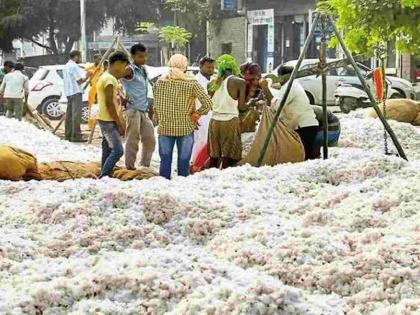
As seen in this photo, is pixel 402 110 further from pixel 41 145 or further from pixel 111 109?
pixel 111 109

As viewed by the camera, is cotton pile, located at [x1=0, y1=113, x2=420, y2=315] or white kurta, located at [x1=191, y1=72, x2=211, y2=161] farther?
white kurta, located at [x1=191, y1=72, x2=211, y2=161]

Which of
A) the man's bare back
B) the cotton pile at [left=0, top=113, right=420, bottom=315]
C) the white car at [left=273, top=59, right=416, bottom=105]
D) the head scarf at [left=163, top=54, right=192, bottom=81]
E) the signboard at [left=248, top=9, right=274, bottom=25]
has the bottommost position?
the white car at [left=273, top=59, right=416, bottom=105]

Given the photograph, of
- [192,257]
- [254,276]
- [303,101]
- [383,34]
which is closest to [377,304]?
[254,276]

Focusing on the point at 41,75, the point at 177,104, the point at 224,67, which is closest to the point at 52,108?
the point at 41,75

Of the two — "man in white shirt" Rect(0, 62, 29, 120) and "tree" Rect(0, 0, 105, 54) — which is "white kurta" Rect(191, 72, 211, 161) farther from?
"tree" Rect(0, 0, 105, 54)

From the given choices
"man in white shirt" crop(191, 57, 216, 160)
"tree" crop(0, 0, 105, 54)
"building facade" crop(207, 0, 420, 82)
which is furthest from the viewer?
"tree" crop(0, 0, 105, 54)

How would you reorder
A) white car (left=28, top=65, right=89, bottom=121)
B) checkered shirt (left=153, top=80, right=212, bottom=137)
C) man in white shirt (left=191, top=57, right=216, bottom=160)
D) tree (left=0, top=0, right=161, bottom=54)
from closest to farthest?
checkered shirt (left=153, top=80, right=212, bottom=137) → man in white shirt (left=191, top=57, right=216, bottom=160) → white car (left=28, top=65, right=89, bottom=121) → tree (left=0, top=0, right=161, bottom=54)

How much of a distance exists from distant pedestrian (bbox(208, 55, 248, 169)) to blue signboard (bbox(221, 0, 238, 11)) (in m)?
33.5

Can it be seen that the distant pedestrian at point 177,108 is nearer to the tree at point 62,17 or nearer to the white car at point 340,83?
the white car at point 340,83

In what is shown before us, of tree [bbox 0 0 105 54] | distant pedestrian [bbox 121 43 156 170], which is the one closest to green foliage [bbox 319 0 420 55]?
distant pedestrian [bbox 121 43 156 170]

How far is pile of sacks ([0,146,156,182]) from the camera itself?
8164 mm

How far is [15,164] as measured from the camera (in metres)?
8.22

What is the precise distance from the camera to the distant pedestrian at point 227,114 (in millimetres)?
9758

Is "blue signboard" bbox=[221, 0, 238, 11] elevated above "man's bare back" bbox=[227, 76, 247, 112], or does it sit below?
above
